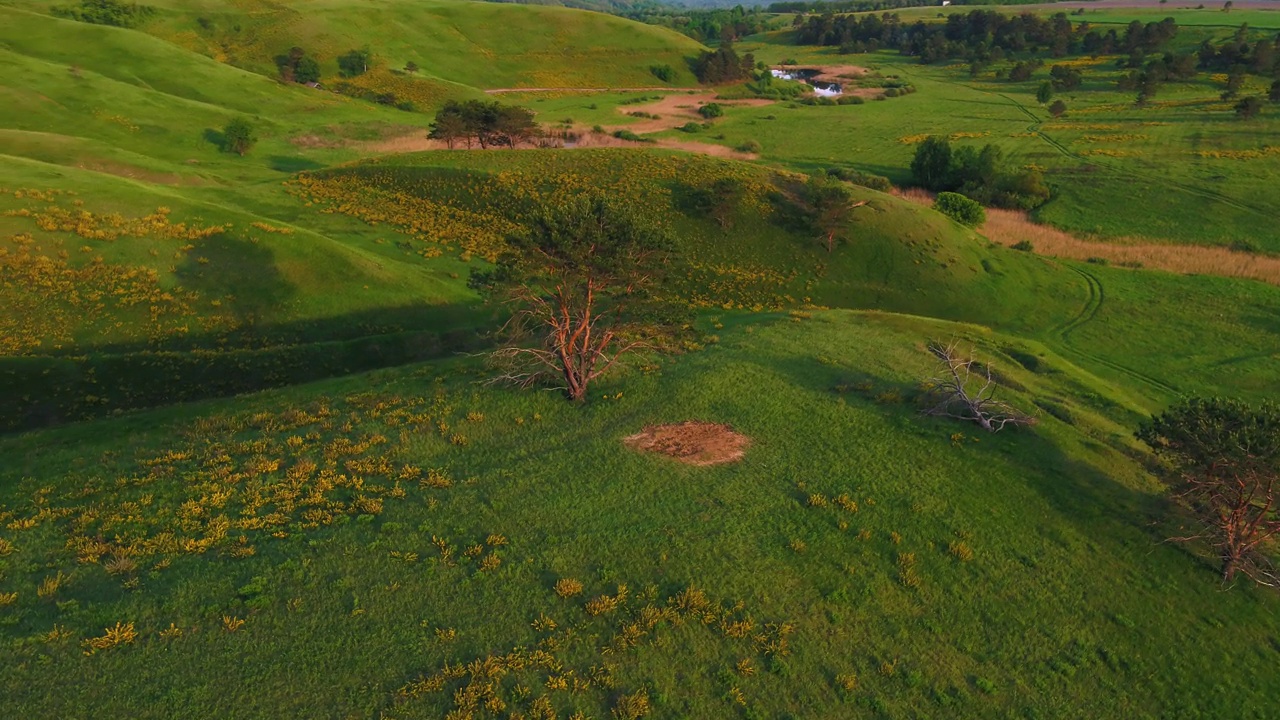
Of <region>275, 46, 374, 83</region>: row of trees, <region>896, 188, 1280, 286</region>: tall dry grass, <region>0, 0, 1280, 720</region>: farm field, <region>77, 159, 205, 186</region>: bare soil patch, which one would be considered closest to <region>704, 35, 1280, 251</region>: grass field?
<region>896, 188, 1280, 286</region>: tall dry grass

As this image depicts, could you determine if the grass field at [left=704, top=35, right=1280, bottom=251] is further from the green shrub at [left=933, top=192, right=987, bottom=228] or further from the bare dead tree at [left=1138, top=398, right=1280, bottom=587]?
the bare dead tree at [left=1138, top=398, right=1280, bottom=587]

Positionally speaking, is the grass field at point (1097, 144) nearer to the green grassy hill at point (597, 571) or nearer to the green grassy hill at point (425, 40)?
the green grassy hill at point (425, 40)

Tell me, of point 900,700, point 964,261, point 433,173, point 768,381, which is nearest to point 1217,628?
point 900,700

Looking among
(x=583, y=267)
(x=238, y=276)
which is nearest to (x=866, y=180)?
(x=583, y=267)

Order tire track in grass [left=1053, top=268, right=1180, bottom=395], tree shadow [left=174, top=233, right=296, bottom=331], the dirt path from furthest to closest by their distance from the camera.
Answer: the dirt path
tire track in grass [left=1053, top=268, right=1180, bottom=395]
tree shadow [left=174, top=233, right=296, bottom=331]

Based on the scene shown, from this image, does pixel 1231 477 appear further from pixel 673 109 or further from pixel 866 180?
pixel 673 109

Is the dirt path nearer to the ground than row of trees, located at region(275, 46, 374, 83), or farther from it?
nearer to the ground
